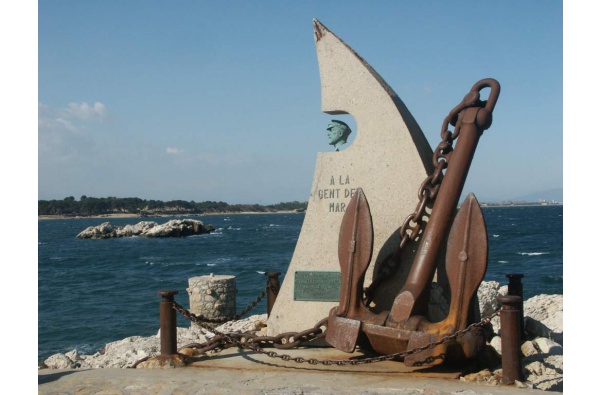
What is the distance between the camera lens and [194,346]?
18.1ft

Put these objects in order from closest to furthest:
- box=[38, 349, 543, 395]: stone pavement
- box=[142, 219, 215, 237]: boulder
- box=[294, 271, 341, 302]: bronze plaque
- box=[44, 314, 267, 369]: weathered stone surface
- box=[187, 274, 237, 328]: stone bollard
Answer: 1. box=[38, 349, 543, 395]: stone pavement
2. box=[294, 271, 341, 302]: bronze plaque
3. box=[44, 314, 267, 369]: weathered stone surface
4. box=[187, 274, 237, 328]: stone bollard
5. box=[142, 219, 215, 237]: boulder

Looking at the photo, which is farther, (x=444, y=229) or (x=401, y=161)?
(x=401, y=161)

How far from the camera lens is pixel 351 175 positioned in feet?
18.9

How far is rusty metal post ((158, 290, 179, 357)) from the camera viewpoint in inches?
202

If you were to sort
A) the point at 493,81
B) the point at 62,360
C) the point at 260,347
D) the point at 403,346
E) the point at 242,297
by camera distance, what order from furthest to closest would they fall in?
the point at 242,297 → the point at 62,360 → the point at 260,347 → the point at 493,81 → the point at 403,346

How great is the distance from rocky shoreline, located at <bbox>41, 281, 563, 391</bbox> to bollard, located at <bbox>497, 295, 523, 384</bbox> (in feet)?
0.29

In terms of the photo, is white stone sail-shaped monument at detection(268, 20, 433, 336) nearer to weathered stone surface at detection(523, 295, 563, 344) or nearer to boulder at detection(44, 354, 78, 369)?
weathered stone surface at detection(523, 295, 563, 344)

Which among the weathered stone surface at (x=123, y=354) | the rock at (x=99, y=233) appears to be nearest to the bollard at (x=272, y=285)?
the weathered stone surface at (x=123, y=354)

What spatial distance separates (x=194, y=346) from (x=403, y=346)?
202cm

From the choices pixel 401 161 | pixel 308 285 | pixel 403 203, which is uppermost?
pixel 401 161

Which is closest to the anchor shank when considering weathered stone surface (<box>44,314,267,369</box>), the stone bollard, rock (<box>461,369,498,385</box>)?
rock (<box>461,369,498,385</box>)

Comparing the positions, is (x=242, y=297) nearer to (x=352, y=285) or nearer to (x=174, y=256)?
(x=352, y=285)

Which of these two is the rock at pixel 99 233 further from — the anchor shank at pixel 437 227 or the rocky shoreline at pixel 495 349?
the anchor shank at pixel 437 227

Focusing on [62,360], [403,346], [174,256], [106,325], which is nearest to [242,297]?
[106,325]
